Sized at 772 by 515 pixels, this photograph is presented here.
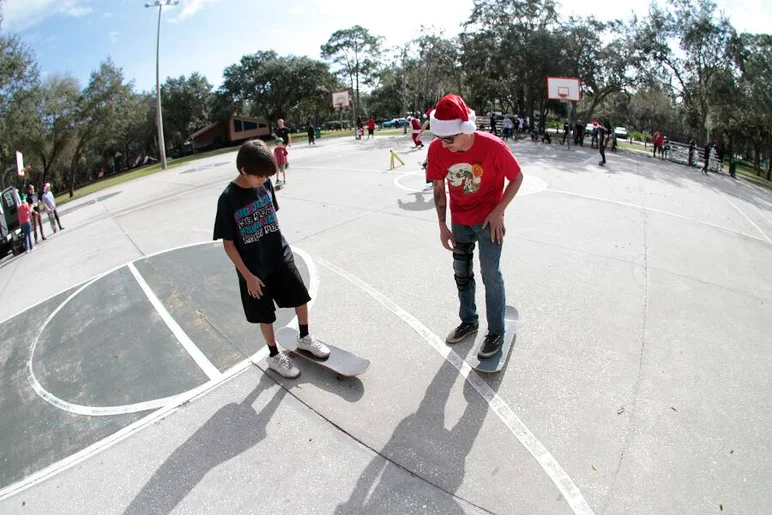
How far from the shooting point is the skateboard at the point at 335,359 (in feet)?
11.8

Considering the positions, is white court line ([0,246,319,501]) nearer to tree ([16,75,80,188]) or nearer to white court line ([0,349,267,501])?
white court line ([0,349,267,501])

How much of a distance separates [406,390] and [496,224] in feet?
5.04

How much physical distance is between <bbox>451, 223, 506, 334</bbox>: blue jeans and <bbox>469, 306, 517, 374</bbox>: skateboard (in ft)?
0.68

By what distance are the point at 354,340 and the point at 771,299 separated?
5178 mm

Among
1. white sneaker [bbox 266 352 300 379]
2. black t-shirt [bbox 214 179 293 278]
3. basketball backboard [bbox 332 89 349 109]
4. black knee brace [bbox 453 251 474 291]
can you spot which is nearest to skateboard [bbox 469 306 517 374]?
black knee brace [bbox 453 251 474 291]

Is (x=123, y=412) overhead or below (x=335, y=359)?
below

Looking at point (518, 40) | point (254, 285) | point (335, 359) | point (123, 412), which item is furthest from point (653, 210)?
point (518, 40)

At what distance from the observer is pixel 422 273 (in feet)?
19.5

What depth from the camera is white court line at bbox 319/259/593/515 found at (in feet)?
8.34

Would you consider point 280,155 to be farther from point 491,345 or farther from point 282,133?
point 491,345

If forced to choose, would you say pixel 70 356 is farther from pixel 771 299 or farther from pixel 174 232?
pixel 771 299

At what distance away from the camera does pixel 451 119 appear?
310 cm

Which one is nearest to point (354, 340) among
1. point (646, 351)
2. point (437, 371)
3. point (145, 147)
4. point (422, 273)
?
point (437, 371)

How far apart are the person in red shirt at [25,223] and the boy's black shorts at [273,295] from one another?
12.0 metres
